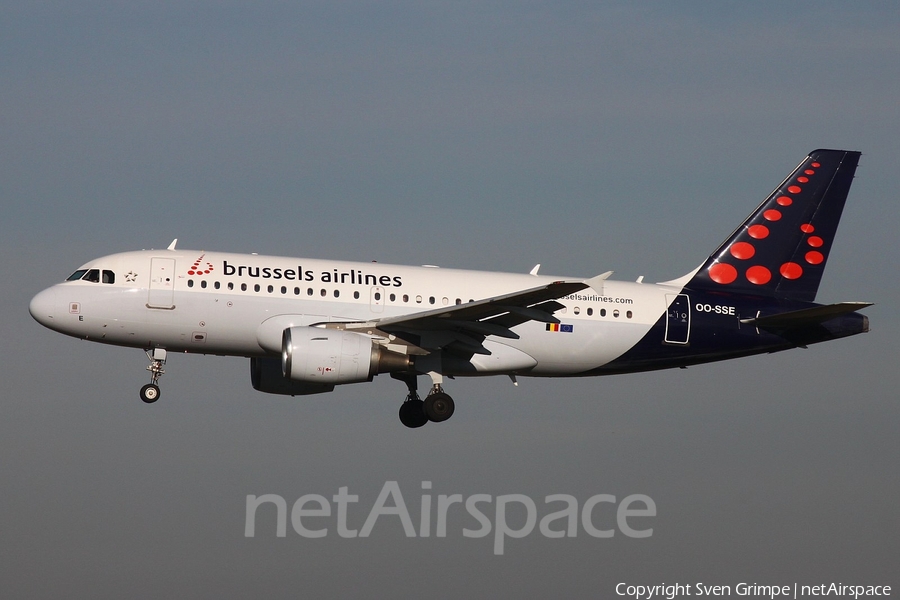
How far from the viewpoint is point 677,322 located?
125ft

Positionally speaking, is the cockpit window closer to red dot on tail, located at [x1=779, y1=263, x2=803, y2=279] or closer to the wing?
the wing

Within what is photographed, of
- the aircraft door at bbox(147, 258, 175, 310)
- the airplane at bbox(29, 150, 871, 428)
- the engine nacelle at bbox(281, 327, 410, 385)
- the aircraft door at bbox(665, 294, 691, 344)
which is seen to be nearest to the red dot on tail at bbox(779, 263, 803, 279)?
the airplane at bbox(29, 150, 871, 428)

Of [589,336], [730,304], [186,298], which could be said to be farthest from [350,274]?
[730,304]

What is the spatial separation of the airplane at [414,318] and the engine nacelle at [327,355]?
38 mm

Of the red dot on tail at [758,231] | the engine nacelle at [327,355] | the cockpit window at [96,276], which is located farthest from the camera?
the red dot on tail at [758,231]

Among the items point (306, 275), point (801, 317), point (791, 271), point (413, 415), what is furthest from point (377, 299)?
point (791, 271)

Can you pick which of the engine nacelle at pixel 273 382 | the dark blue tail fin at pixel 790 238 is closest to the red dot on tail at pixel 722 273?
the dark blue tail fin at pixel 790 238

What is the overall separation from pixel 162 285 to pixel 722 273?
17.6m

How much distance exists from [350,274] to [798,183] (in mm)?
16328

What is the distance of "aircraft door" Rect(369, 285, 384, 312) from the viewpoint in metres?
36.0

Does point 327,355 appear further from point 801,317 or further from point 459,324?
point 801,317

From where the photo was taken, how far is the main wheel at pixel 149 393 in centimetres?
3594

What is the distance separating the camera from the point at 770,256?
41.2 metres

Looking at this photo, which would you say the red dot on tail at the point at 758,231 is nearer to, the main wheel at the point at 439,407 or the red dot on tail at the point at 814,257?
the red dot on tail at the point at 814,257
